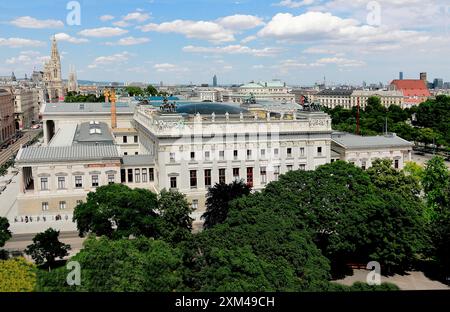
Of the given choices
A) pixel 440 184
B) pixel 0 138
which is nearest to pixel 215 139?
pixel 440 184

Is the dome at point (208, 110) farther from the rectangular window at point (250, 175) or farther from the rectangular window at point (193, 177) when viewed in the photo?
the rectangular window at point (193, 177)

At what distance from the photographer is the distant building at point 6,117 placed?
138 metres

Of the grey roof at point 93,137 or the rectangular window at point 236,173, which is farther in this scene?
the grey roof at point 93,137

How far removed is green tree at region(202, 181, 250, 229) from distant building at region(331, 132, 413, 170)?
2487cm

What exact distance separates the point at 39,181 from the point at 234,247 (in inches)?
1566

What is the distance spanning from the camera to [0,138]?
133750 mm

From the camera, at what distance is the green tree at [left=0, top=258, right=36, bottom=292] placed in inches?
945

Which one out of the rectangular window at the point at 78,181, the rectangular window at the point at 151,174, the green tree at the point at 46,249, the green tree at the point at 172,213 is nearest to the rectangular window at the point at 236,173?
the rectangular window at the point at 151,174

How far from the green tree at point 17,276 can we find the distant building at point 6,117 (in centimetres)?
11855

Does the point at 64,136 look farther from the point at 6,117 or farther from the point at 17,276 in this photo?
the point at 6,117

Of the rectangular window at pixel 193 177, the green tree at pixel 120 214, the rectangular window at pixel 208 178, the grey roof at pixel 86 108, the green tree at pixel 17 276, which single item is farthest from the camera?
the grey roof at pixel 86 108

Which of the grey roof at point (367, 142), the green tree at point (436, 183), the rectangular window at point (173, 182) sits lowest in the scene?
the rectangular window at point (173, 182)

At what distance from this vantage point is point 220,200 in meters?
49.8
